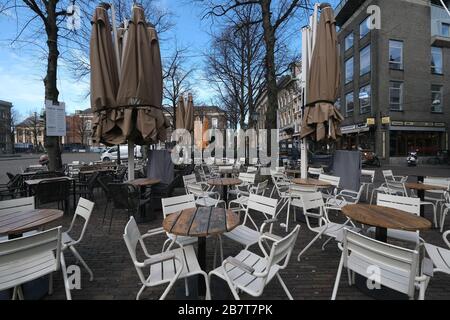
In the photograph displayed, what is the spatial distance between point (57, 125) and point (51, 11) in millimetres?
3890

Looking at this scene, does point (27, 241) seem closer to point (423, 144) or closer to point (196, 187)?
point (196, 187)

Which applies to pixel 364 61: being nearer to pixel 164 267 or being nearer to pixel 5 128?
pixel 164 267

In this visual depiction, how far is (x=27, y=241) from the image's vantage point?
2.08 m

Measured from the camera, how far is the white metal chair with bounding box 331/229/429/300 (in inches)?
72.4

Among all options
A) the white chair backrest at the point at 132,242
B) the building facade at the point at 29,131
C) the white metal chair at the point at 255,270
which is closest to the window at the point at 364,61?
the white metal chair at the point at 255,270

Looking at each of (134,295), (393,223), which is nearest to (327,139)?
(393,223)

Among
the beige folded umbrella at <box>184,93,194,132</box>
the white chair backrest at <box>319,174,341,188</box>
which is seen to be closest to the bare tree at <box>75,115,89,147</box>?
the beige folded umbrella at <box>184,93,194,132</box>

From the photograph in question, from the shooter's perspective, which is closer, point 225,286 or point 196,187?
point 225,286

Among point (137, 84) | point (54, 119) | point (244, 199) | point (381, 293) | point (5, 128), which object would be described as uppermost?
point (5, 128)

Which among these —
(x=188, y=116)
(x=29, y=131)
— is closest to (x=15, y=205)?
(x=188, y=116)

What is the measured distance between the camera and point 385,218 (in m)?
2.88

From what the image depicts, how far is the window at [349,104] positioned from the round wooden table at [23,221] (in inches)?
1107

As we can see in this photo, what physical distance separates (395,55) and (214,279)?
90.4 feet

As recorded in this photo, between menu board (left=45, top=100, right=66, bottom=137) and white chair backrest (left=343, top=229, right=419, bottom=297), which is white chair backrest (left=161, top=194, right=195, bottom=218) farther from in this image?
menu board (left=45, top=100, right=66, bottom=137)
